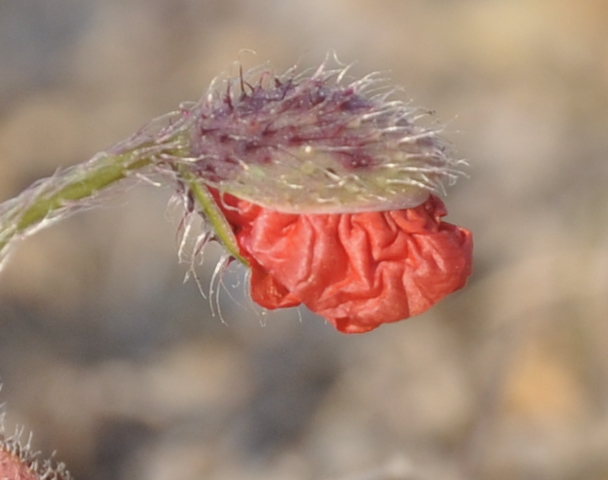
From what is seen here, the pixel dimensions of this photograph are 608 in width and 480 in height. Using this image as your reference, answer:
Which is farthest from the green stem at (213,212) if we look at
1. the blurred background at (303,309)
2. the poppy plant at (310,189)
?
the blurred background at (303,309)

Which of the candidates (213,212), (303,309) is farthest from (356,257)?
(303,309)

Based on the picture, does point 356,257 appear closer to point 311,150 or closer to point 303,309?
point 311,150

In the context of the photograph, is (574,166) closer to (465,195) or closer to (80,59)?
(465,195)

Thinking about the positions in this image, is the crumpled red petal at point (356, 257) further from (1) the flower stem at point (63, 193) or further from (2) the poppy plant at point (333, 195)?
(1) the flower stem at point (63, 193)

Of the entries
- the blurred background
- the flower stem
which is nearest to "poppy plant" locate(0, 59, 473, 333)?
the flower stem

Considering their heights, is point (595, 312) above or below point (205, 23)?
below

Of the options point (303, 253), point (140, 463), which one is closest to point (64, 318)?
point (140, 463)

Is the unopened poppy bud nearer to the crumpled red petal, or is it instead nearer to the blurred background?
the crumpled red petal
